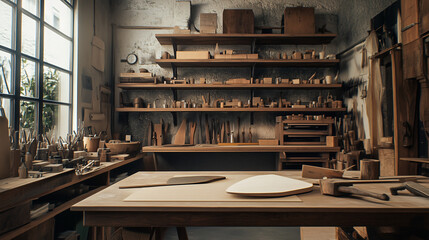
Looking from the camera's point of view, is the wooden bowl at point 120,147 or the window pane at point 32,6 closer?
the window pane at point 32,6

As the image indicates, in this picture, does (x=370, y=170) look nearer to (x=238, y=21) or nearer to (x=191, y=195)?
(x=191, y=195)

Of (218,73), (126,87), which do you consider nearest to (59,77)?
(126,87)

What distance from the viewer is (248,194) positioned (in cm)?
111

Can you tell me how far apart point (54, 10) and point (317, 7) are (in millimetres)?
4108

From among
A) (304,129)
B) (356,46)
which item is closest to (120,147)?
(304,129)

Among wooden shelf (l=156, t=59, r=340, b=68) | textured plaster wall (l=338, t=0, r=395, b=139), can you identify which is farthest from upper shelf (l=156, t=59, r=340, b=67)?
textured plaster wall (l=338, t=0, r=395, b=139)

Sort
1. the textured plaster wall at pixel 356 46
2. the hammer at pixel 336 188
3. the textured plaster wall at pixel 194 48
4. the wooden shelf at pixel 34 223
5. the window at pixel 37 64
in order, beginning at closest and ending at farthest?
the hammer at pixel 336 188 < the wooden shelf at pixel 34 223 < the window at pixel 37 64 < the textured plaster wall at pixel 356 46 < the textured plaster wall at pixel 194 48

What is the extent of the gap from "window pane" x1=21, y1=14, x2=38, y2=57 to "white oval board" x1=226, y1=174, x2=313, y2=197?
2.66 meters

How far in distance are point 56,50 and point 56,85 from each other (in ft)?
1.41

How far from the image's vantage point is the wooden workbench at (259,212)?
997mm

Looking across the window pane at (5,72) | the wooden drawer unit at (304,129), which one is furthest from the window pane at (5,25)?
the wooden drawer unit at (304,129)

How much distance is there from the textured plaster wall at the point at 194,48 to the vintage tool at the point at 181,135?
0.56 ft

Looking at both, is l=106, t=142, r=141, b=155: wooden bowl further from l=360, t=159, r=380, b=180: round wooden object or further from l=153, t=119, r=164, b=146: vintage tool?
l=360, t=159, r=380, b=180: round wooden object

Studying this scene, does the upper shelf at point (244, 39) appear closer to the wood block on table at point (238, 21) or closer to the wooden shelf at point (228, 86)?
the wood block on table at point (238, 21)
